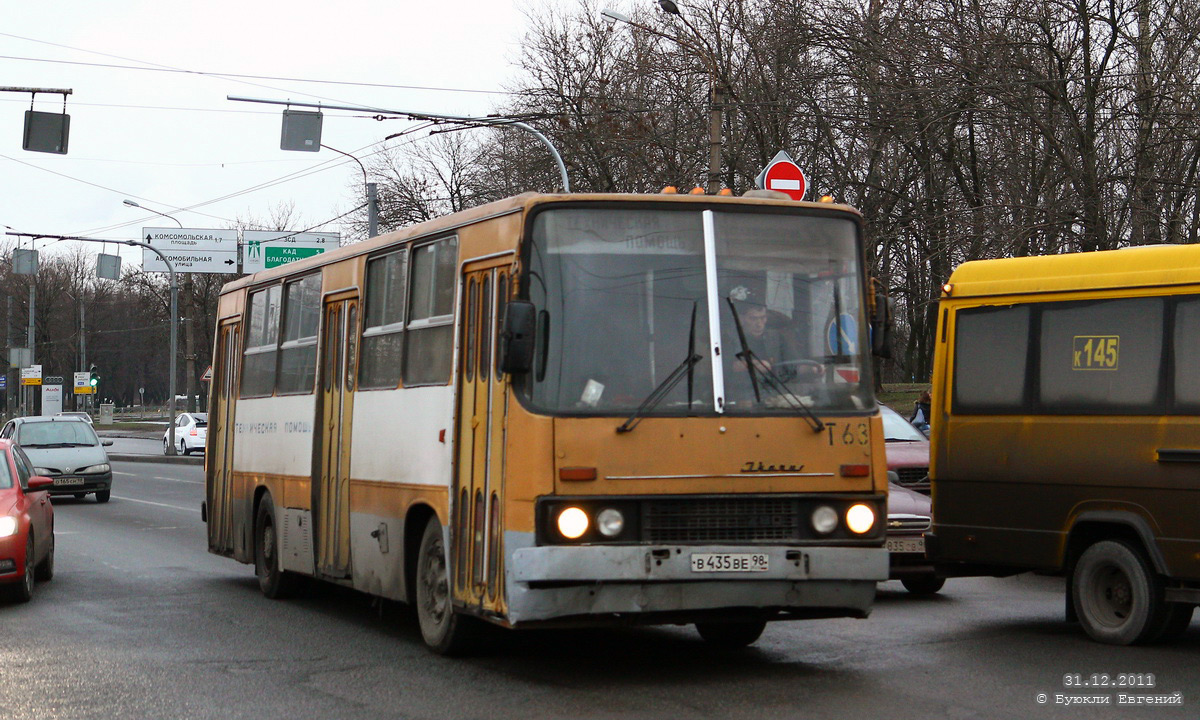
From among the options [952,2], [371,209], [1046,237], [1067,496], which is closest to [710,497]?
[1067,496]

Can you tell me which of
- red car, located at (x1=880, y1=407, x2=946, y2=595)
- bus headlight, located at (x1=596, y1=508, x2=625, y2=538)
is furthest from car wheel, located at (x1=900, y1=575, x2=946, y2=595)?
bus headlight, located at (x1=596, y1=508, x2=625, y2=538)

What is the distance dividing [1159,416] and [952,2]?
1832 centimetres

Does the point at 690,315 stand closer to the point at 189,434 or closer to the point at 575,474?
the point at 575,474

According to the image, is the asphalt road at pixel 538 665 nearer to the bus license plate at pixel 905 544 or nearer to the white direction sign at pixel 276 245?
the bus license plate at pixel 905 544

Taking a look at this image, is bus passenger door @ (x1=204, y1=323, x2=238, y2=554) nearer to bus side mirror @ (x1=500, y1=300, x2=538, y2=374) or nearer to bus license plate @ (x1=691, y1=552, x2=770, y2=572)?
bus side mirror @ (x1=500, y1=300, x2=538, y2=374)

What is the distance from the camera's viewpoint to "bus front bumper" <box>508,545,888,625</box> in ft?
27.4

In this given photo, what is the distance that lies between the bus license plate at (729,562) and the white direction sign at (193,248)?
49053 millimetres

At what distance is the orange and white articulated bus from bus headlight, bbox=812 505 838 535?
0.04 ft

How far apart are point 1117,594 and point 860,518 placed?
2.71 meters

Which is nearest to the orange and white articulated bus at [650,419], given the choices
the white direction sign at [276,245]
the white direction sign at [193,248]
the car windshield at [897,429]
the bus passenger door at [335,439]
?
the bus passenger door at [335,439]

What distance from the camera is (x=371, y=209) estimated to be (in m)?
35.6

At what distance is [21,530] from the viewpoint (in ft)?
42.3

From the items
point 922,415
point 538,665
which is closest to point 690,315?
point 538,665

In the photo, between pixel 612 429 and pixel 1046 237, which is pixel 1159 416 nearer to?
pixel 612 429
